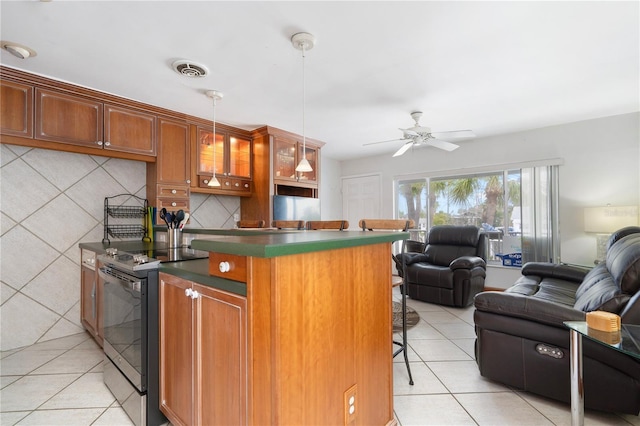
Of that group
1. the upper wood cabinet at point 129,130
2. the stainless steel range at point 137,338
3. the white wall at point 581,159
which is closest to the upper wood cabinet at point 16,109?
the upper wood cabinet at point 129,130

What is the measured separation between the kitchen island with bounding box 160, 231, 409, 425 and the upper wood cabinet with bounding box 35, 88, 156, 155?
2.05 metres

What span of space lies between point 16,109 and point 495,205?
5.96 metres

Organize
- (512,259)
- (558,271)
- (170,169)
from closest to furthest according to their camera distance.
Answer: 1. (558,271)
2. (170,169)
3. (512,259)

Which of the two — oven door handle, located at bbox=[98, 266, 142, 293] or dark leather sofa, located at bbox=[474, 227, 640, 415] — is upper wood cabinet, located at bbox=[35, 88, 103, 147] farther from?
dark leather sofa, located at bbox=[474, 227, 640, 415]

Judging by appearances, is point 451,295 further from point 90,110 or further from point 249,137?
point 90,110

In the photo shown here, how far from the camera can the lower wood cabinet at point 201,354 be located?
110 cm

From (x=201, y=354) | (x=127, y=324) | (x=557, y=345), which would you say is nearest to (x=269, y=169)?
(x=127, y=324)

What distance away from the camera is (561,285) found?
9.22 feet

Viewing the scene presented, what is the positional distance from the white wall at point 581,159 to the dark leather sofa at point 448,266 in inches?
40.6

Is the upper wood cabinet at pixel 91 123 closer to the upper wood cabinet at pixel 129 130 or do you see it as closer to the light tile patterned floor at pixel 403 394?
the upper wood cabinet at pixel 129 130

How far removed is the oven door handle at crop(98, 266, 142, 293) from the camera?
61.1 inches

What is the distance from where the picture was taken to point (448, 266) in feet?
13.8

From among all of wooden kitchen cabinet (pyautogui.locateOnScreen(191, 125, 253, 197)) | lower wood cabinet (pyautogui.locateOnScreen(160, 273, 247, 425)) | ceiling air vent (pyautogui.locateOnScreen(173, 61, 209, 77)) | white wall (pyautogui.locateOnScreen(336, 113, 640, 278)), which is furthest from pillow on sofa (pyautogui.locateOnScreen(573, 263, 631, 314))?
wooden kitchen cabinet (pyautogui.locateOnScreen(191, 125, 253, 197))

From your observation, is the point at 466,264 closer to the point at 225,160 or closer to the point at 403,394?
the point at 403,394
